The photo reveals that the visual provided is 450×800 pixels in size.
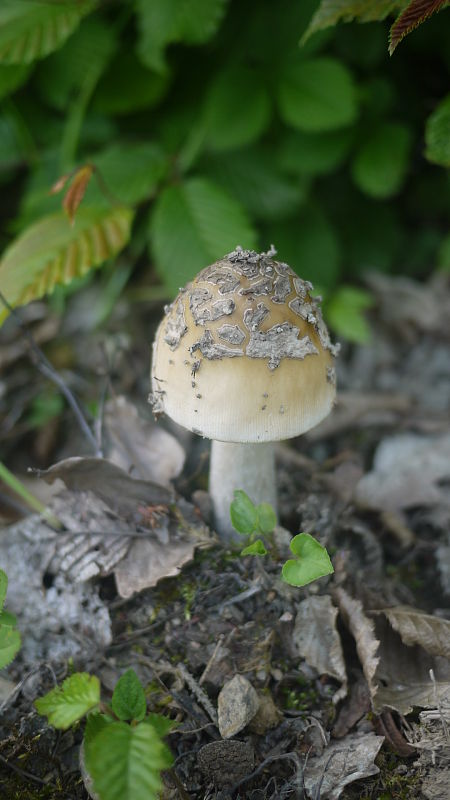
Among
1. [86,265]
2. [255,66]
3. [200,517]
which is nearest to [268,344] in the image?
[200,517]

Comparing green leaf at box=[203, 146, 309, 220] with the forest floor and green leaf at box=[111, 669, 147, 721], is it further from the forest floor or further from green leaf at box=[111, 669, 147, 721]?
green leaf at box=[111, 669, 147, 721]

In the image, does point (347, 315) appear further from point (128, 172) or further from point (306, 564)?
point (306, 564)

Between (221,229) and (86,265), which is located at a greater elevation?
(86,265)

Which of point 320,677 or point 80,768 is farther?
point 320,677

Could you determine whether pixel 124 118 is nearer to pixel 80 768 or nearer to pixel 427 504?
pixel 427 504

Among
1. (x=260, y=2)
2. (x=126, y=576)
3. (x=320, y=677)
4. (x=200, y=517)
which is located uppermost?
(x=260, y=2)

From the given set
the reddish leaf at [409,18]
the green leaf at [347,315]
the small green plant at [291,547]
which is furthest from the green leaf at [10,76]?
the small green plant at [291,547]

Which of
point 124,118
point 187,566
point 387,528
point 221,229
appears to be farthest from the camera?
point 124,118
